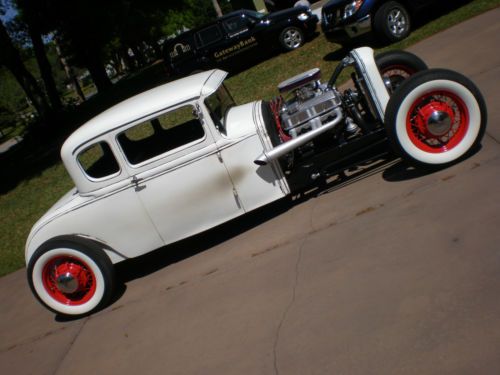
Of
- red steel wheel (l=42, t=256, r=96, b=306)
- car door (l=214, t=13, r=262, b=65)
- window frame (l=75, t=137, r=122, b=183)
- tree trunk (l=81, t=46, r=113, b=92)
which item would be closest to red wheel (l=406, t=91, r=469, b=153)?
window frame (l=75, t=137, r=122, b=183)

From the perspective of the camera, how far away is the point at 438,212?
13.2 ft

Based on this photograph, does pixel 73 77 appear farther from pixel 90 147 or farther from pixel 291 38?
pixel 90 147

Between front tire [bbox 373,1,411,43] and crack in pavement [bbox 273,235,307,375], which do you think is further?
front tire [bbox 373,1,411,43]

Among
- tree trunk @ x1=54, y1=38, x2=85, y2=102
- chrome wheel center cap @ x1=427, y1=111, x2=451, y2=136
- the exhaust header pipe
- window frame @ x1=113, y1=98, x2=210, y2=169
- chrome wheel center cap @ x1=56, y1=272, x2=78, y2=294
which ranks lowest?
chrome wheel center cap @ x1=56, y1=272, x2=78, y2=294

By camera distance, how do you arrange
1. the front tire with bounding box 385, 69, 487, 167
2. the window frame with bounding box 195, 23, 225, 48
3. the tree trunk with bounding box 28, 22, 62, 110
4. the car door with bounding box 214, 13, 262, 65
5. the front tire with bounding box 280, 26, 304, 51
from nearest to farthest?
the front tire with bounding box 385, 69, 487, 167 → the front tire with bounding box 280, 26, 304, 51 → the car door with bounding box 214, 13, 262, 65 → the window frame with bounding box 195, 23, 225, 48 → the tree trunk with bounding box 28, 22, 62, 110

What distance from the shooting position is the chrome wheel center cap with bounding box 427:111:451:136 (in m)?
4.35

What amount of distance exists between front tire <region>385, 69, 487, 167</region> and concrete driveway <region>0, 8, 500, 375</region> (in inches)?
9.1

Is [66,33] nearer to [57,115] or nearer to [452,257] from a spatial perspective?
[57,115]

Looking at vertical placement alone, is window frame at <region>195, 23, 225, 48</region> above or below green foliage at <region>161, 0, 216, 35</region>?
below

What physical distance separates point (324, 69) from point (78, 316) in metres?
7.52

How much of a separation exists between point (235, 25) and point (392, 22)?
18.5 feet

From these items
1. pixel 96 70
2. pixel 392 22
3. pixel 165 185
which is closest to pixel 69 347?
pixel 165 185

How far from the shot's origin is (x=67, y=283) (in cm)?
487

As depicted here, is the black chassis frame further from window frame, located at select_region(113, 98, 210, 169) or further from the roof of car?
the roof of car
